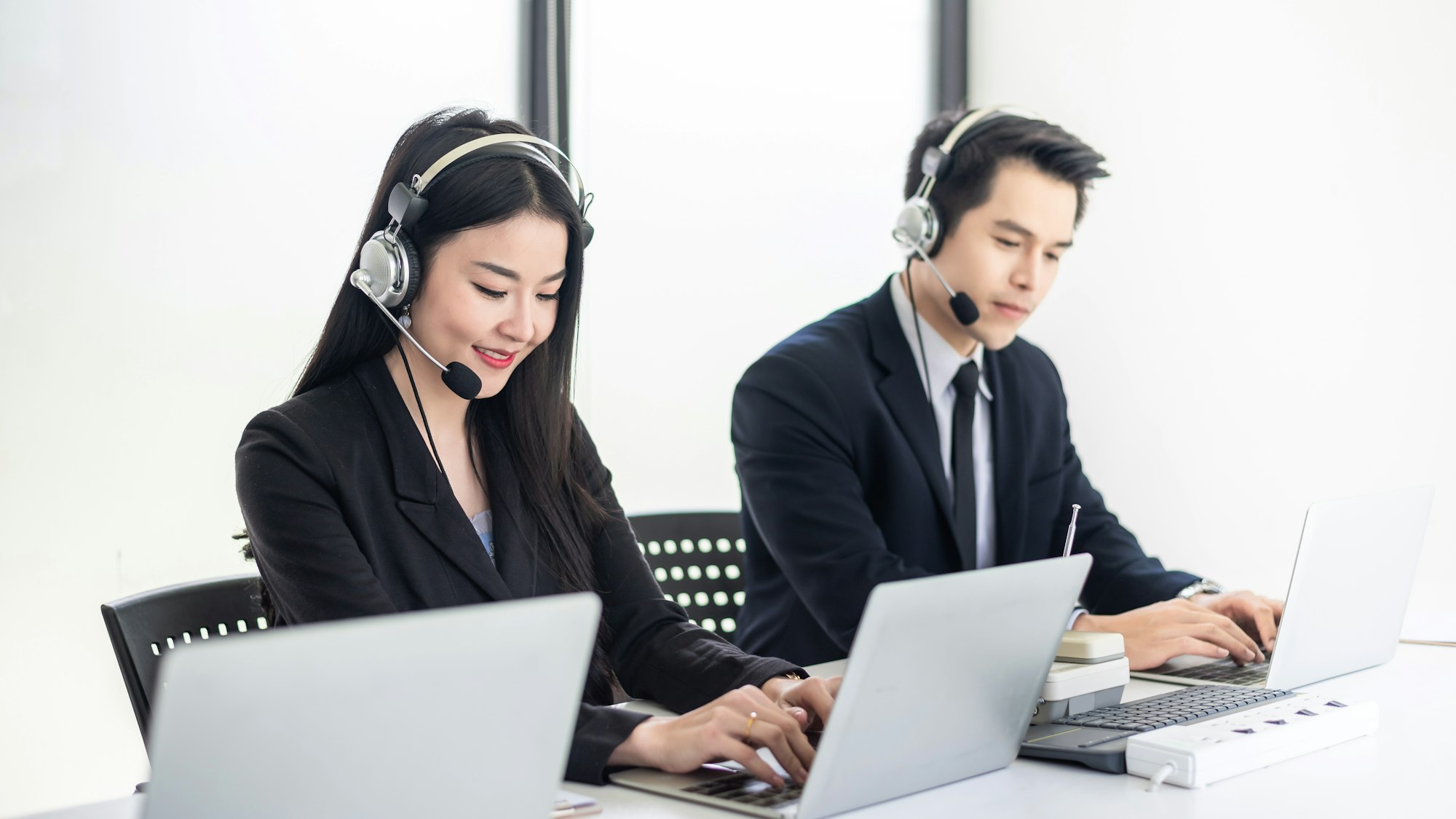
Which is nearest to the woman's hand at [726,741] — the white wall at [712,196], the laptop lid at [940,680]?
the laptop lid at [940,680]

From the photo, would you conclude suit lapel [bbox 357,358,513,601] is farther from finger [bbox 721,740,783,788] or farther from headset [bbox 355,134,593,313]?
finger [bbox 721,740,783,788]

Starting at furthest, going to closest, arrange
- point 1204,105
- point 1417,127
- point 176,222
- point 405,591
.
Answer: point 1204,105 → point 1417,127 → point 176,222 → point 405,591

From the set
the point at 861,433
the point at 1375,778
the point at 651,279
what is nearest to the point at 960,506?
the point at 861,433

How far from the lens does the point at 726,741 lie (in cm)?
113

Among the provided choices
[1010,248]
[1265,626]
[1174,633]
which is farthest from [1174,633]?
[1010,248]

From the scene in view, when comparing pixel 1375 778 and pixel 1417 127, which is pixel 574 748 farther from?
pixel 1417 127

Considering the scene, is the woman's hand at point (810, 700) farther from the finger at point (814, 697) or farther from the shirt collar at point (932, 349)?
the shirt collar at point (932, 349)

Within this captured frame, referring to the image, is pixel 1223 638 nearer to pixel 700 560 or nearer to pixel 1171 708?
pixel 1171 708

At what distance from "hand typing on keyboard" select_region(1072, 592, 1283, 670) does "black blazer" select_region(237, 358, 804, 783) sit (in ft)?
1.66

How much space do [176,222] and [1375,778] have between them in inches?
80.9

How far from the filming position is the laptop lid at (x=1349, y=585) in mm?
1471

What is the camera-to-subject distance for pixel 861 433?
2039mm

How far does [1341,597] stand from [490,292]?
112 centimetres

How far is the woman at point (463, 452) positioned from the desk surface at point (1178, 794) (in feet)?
0.63
